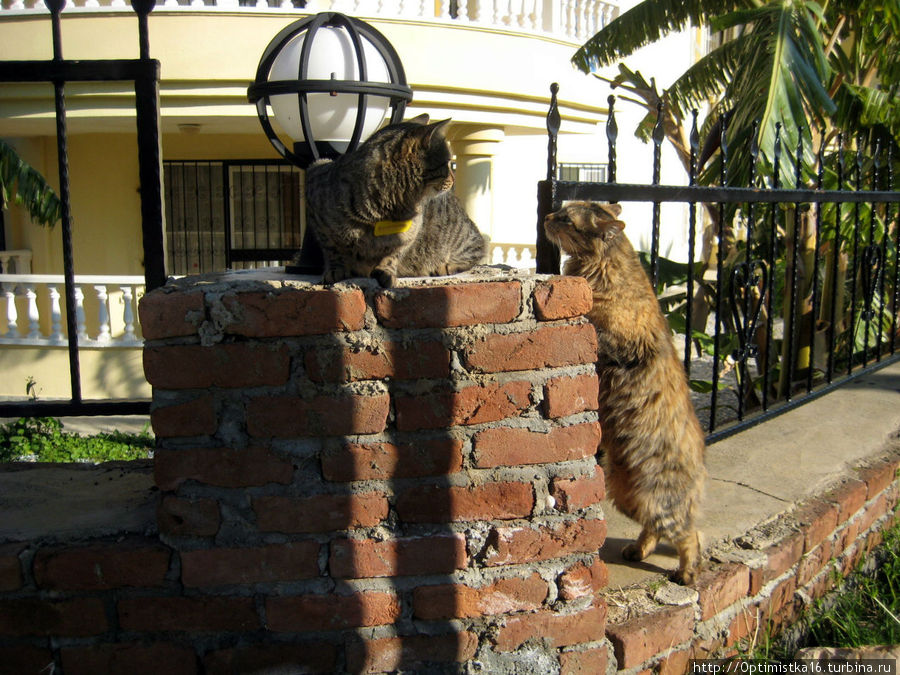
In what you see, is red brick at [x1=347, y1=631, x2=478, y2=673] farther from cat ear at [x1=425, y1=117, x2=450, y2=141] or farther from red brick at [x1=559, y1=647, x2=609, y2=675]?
cat ear at [x1=425, y1=117, x2=450, y2=141]

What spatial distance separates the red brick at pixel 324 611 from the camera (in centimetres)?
193

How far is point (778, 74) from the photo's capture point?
185 inches

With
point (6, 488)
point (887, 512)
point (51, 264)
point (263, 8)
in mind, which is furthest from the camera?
point (51, 264)

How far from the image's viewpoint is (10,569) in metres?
1.96

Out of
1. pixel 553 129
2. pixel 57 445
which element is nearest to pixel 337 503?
pixel 553 129

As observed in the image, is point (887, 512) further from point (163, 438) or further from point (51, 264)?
Result: point (51, 264)

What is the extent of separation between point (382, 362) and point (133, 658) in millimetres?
976

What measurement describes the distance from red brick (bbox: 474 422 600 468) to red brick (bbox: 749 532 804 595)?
924 mm

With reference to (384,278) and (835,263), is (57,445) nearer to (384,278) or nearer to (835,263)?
(384,278)

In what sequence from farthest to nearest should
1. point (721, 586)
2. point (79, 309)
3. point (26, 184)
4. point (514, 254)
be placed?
point (514, 254) < point (79, 309) < point (26, 184) < point (721, 586)

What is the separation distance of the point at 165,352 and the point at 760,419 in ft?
8.93

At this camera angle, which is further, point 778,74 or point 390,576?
point 778,74

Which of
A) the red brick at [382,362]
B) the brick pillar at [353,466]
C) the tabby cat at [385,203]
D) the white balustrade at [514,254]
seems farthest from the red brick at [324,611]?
the white balustrade at [514,254]

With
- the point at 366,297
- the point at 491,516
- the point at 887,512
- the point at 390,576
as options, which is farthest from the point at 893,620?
the point at 366,297
